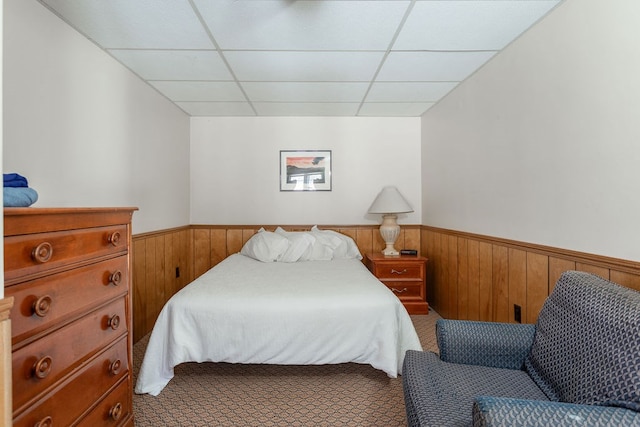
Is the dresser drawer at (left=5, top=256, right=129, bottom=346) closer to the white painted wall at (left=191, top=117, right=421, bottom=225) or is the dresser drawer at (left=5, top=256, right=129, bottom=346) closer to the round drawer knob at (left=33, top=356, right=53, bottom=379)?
the round drawer knob at (left=33, top=356, right=53, bottom=379)

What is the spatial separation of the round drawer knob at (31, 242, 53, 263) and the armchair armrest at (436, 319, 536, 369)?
1.66 m

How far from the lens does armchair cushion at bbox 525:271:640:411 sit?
1.09m

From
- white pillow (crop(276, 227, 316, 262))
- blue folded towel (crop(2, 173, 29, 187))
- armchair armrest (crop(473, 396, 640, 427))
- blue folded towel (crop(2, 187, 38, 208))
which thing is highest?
blue folded towel (crop(2, 173, 29, 187))

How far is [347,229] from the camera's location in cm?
435

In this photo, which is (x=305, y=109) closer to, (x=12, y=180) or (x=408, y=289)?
(x=408, y=289)

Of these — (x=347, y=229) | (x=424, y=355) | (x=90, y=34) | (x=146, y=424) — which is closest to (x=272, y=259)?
(x=347, y=229)

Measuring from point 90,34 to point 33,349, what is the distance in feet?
6.91

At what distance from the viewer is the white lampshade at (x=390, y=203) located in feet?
13.1

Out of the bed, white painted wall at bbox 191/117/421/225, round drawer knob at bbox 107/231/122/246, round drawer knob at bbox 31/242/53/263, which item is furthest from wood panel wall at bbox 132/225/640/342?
round drawer knob at bbox 31/242/53/263

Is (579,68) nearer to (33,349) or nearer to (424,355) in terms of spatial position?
(424,355)

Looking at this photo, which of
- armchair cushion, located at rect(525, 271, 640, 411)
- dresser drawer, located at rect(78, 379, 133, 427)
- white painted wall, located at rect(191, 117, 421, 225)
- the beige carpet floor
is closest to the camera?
armchair cushion, located at rect(525, 271, 640, 411)

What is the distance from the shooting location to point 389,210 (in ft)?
13.1

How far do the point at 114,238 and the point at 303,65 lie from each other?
6.45 ft

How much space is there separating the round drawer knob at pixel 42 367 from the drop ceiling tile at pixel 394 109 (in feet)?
11.3
